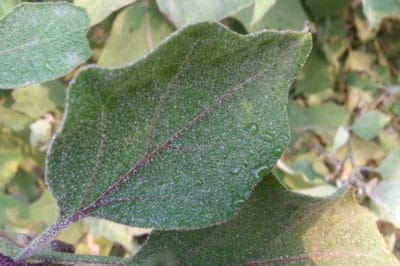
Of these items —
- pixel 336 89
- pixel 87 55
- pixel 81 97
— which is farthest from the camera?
pixel 336 89

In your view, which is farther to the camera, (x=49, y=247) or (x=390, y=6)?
(x=390, y=6)

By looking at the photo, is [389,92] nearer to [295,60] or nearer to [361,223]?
[361,223]

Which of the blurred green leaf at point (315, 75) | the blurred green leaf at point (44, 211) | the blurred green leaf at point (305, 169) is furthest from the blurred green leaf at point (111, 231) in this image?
the blurred green leaf at point (315, 75)

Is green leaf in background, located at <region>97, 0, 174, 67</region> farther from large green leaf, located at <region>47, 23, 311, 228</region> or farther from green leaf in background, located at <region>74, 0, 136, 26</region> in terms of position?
large green leaf, located at <region>47, 23, 311, 228</region>

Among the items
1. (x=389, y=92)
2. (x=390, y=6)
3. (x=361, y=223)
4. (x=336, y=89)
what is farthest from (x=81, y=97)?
(x=336, y=89)

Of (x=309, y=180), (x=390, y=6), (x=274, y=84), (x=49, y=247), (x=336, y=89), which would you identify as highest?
(x=274, y=84)

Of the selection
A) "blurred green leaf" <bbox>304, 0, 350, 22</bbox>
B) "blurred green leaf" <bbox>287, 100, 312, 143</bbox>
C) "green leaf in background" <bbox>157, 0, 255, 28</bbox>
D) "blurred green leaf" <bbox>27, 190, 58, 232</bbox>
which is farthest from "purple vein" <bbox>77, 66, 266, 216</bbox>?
"blurred green leaf" <bbox>304, 0, 350, 22</bbox>
